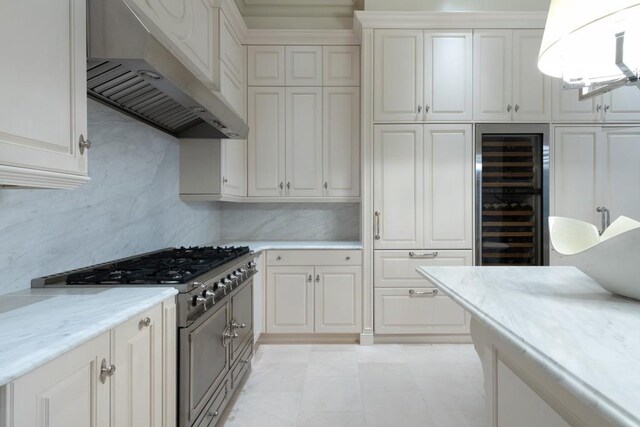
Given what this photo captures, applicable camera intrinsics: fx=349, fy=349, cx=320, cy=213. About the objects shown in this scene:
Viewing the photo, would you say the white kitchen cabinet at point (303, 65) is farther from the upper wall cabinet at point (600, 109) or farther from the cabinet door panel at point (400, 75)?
the upper wall cabinet at point (600, 109)

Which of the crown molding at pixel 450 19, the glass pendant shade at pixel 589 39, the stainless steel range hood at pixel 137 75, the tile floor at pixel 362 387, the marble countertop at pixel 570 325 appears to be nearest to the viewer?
the marble countertop at pixel 570 325

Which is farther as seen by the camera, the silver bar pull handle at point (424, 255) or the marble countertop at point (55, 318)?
the silver bar pull handle at point (424, 255)

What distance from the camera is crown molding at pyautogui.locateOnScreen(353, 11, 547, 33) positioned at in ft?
9.82

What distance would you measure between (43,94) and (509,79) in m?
→ 3.30

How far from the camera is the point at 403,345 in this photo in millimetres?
3068

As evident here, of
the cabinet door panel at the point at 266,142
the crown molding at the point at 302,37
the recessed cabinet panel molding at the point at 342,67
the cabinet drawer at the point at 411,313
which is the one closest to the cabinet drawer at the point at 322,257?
the cabinet drawer at the point at 411,313

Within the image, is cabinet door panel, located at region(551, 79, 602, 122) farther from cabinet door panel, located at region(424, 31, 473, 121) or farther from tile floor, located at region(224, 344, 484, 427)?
tile floor, located at region(224, 344, 484, 427)

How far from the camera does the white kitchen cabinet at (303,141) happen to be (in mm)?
3289

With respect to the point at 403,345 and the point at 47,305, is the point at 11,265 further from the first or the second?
the point at 403,345

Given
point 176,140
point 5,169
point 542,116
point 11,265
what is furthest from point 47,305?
point 542,116

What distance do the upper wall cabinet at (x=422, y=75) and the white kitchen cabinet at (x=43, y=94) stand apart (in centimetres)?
236

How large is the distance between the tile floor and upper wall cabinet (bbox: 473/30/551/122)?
209 cm

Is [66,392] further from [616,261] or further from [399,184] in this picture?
[399,184]

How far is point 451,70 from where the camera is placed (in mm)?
3057
